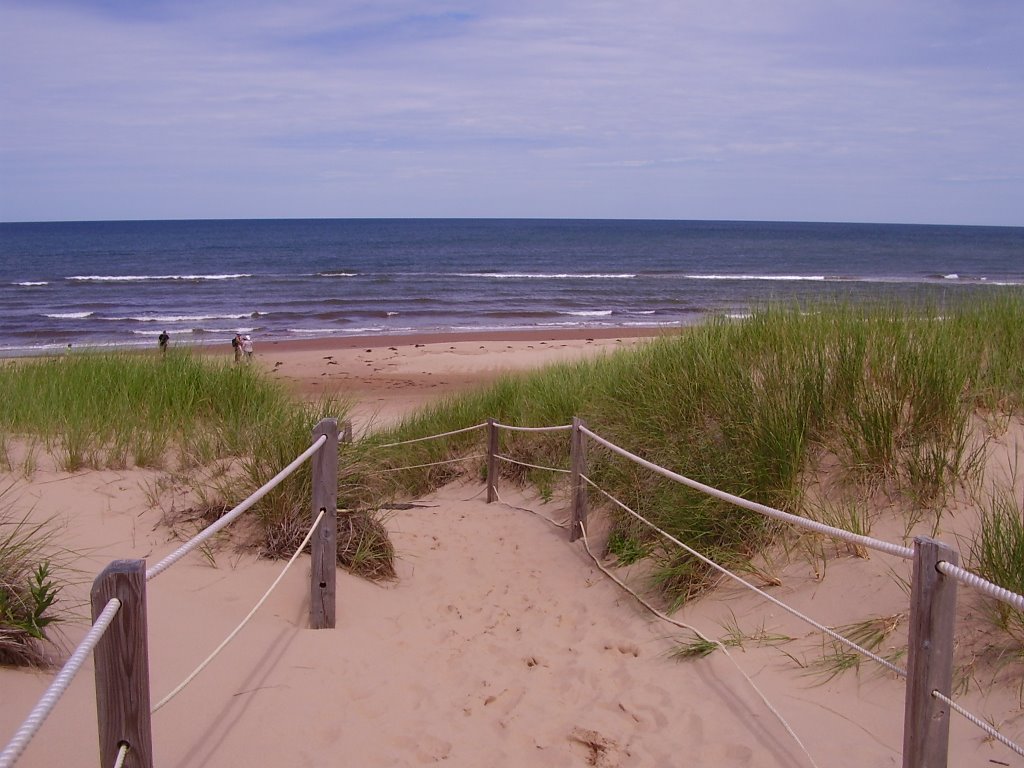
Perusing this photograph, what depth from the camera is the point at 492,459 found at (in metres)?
8.38

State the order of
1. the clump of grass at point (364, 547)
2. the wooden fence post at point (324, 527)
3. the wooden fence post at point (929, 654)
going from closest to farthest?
the wooden fence post at point (929, 654) → the wooden fence post at point (324, 527) → the clump of grass at point (364, 547)

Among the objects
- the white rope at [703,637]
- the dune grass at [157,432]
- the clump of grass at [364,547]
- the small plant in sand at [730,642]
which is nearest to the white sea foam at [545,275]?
the dune grass at [157,432]

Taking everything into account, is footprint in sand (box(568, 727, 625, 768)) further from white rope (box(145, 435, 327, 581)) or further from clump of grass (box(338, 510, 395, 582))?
clump of grass (box(338, 510, 395, 582))

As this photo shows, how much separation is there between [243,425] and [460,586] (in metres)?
2.11

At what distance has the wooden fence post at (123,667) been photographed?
2.27 metres

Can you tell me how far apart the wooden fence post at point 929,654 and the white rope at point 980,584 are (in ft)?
0.10

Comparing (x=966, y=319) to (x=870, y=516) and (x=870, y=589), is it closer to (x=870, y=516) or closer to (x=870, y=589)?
(x=870, y=516)

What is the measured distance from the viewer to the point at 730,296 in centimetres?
3494

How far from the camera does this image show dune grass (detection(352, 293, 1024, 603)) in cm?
518

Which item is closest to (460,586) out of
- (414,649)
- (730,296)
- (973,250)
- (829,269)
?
(414,649)

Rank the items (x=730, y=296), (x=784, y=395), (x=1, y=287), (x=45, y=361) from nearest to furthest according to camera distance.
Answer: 1. (x=784, y=395)
2. (x=45, y=361)
3. (x=730, y=296)
4. (x=1, y=287)

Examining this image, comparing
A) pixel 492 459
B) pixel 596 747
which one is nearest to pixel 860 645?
pixel 596 747

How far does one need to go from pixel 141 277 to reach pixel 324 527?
144 ft

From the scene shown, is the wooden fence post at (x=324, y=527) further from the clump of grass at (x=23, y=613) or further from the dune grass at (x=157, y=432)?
the clump of grass at (x=23, y=613)
